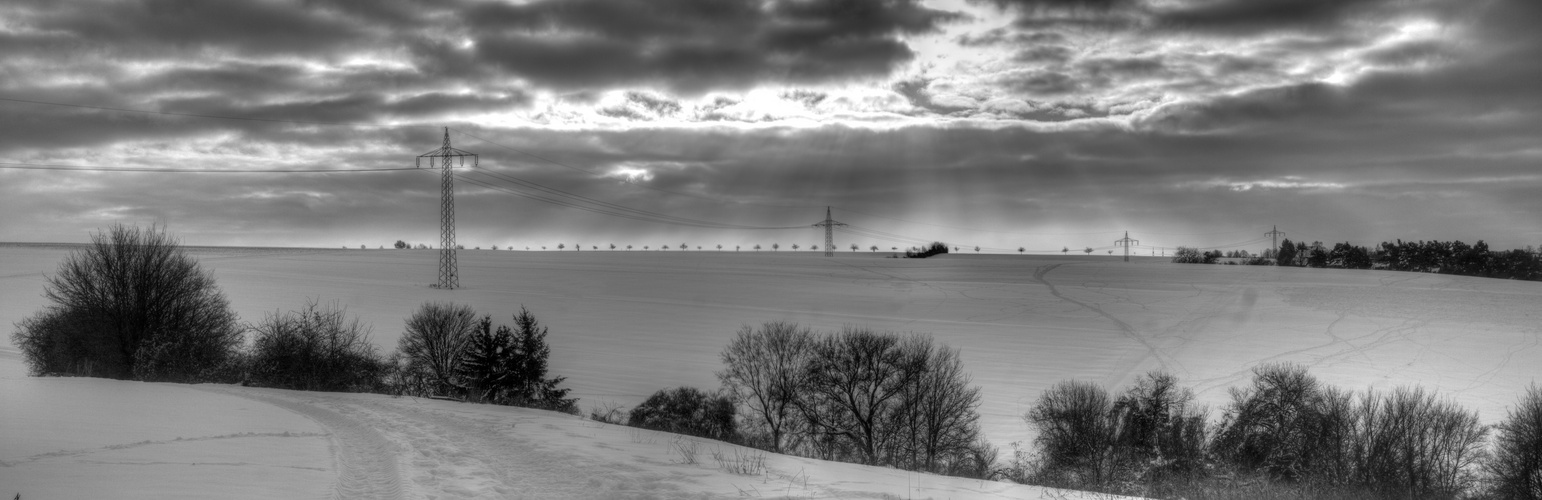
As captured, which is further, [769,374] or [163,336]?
[769,374]

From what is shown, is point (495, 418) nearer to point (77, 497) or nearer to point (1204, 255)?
point (77, 497)

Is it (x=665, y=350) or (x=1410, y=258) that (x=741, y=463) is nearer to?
(x=665, y=350)

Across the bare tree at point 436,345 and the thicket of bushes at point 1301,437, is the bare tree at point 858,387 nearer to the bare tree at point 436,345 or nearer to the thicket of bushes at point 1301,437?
the thicket of bushes at point 1301,437

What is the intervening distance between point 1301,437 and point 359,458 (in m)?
51.2

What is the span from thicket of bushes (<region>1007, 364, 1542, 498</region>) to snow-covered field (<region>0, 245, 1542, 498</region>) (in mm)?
2848

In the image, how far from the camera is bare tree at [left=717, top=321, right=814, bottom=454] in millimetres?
52812

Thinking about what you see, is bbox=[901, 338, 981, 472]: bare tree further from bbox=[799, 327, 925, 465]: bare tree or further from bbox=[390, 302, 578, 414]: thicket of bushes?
bbox=[390, 302, 578, 414]: thicket of bushes

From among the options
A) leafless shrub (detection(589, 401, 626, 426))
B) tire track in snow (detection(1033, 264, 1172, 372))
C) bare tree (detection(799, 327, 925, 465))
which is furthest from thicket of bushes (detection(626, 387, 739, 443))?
tire track in snow (detection(1033, 264, 1172, 372))

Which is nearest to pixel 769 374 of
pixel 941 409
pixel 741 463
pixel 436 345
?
pixel 941 409

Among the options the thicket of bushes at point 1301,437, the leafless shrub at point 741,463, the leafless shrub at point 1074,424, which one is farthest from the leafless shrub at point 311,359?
the leafless shrub at point 1074,424

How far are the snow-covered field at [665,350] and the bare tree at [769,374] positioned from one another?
2.10m

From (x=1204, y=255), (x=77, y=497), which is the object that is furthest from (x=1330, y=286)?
(x=77, y=497)

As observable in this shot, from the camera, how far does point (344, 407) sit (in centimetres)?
2205

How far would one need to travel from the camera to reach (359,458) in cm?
1452
